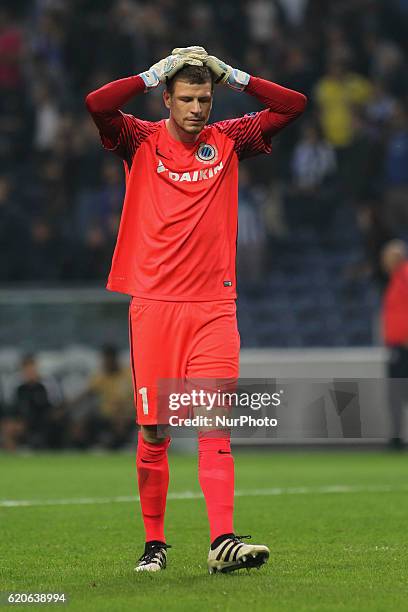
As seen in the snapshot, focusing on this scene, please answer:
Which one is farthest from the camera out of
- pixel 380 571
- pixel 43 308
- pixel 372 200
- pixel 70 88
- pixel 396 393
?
pixel 70 88

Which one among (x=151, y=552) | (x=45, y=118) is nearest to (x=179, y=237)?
(x=151, y=552)

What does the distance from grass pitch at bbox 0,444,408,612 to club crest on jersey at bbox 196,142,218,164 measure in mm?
1913

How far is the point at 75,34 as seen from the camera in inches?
844

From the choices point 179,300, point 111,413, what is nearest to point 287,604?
point 179,300

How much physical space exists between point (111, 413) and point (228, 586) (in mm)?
11889

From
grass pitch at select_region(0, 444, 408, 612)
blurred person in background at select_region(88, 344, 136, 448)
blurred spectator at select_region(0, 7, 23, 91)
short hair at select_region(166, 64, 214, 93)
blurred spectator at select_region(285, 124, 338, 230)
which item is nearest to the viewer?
grass pitch at select_region(0, 444, 408, 612)

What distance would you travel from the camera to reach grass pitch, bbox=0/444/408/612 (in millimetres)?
5906

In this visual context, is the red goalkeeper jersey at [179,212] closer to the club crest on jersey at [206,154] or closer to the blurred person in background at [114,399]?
the club crest on jersey at [206,154]

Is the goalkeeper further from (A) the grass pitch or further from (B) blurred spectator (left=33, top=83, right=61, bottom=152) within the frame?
(B) blurred spectator (left=33, top=83, right=61, bottom=152)

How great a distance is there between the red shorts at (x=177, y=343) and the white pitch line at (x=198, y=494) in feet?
12.3

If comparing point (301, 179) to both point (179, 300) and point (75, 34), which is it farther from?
point (179, 300)

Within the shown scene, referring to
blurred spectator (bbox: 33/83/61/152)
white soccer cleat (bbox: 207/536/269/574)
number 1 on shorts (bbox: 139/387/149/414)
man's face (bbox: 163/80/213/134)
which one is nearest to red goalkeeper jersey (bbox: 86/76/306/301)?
man's face (bbox: 163/80/213/134)

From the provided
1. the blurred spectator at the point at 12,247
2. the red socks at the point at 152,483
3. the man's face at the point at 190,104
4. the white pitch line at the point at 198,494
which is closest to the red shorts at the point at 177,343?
the red socks at the point at 152,483

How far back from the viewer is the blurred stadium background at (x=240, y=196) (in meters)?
18.0
